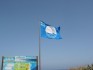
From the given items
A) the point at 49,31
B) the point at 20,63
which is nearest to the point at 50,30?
the point at 49,31

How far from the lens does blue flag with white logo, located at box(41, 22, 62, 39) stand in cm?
2810

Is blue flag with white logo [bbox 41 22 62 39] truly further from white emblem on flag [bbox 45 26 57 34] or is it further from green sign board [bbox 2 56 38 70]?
green sign board [bbox 2 56 38 70]

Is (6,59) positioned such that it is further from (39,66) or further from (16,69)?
(39,66)

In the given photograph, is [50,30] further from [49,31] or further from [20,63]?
[20,63]

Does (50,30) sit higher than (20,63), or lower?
higher

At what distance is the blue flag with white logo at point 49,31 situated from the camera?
28095mm

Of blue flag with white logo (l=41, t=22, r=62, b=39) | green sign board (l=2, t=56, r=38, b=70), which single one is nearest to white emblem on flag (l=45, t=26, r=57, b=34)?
blue flag with white logo (l=41, t=22, r=62, b=39)

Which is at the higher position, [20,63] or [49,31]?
[49,31]

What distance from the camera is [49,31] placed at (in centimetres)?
2877

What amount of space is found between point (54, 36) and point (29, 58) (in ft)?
13.1

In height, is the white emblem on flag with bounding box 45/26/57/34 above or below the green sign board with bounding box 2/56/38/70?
above

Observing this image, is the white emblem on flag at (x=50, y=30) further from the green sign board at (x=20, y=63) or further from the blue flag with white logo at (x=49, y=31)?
the green sign board at (x=20, y=63)

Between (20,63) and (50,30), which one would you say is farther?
(50,30)

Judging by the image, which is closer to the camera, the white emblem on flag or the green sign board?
the green sign board
